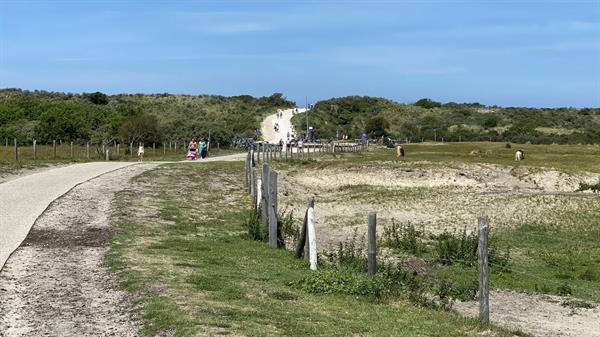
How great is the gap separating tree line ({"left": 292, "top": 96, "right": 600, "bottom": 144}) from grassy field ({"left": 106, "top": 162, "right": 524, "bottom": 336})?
72.4 m

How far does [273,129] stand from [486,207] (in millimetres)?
67905

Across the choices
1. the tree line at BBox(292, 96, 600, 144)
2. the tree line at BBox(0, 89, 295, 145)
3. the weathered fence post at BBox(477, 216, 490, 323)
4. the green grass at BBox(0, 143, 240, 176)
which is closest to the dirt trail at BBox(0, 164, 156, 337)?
the weathered fence post at BBox(477, 216, 490, 323)

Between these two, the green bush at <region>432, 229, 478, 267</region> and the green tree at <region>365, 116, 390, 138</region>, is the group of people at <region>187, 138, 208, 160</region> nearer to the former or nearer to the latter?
the green bush at <region>432, 229, 478, 267</region>

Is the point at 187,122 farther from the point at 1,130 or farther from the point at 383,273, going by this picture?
the point at 383,273

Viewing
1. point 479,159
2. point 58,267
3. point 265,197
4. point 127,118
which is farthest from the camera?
point 127,118

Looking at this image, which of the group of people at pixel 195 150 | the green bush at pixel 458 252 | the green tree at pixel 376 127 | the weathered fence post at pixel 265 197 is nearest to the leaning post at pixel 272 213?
the weathered fence post at pixel 265 197

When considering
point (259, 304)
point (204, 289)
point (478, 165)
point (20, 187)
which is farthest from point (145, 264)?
point (478, 165)

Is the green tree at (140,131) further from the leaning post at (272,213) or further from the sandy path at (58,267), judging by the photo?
the leaning post at (272,213)

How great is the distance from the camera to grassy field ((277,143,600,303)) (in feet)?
56.4

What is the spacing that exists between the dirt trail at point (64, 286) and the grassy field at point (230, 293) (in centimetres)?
31

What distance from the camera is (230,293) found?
1108 cm

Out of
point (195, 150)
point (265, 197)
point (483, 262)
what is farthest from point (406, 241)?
point (195, 150)

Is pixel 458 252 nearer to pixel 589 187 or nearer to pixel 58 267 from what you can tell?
pixel 58 267

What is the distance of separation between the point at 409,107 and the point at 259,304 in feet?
445
